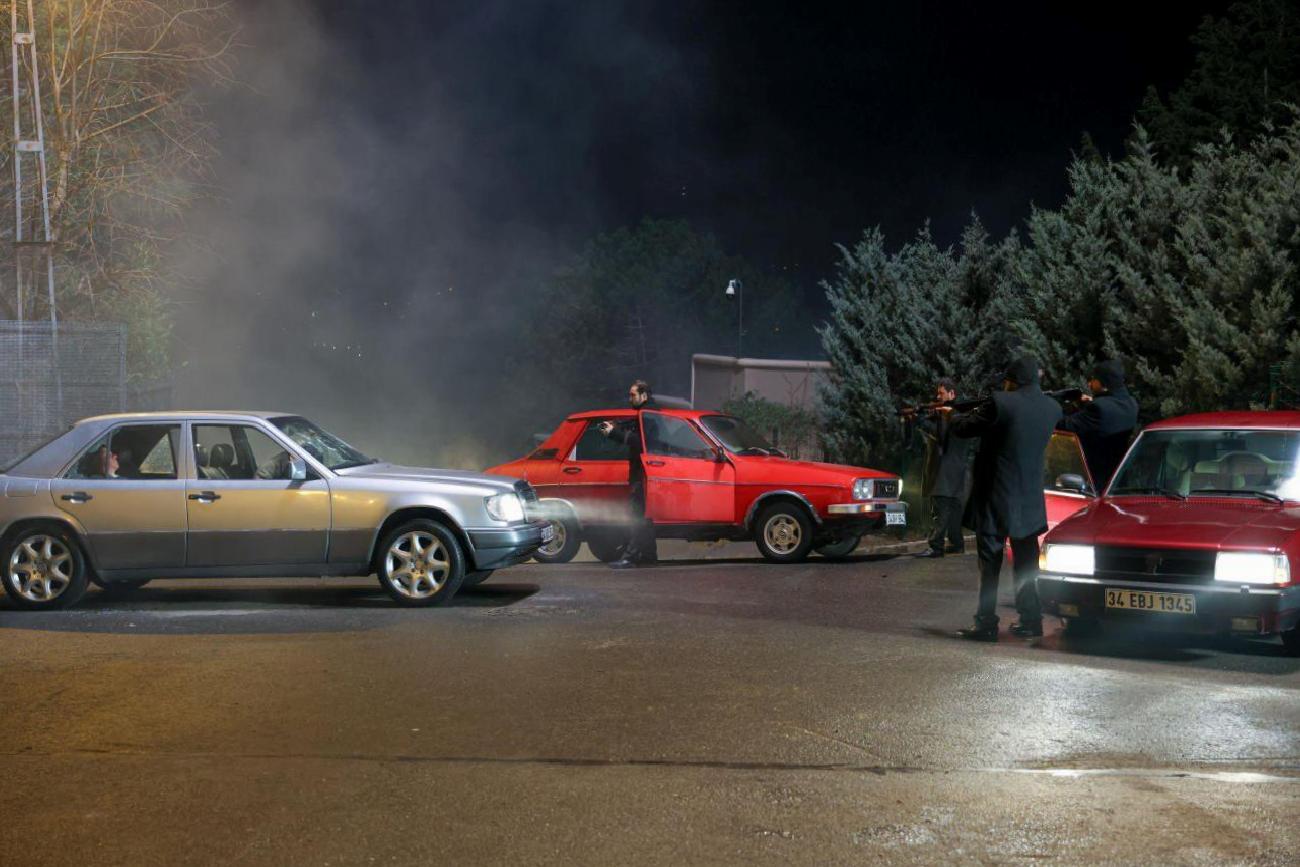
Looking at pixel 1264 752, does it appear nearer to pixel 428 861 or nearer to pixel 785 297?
pixel 428 861

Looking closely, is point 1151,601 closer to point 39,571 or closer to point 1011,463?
point 1011,463

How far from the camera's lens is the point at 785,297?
9681 cm

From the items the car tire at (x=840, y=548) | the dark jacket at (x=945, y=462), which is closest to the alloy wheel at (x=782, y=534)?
the car tire at (x=840, y=548)

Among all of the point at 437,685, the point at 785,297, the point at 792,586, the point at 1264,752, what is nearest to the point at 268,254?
the point at 792,586

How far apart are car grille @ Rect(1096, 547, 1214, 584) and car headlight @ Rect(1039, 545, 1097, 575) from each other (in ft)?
0.20

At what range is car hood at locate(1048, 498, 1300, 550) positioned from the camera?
27.4 ft

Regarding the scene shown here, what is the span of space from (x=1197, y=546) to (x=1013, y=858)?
13.9 feet

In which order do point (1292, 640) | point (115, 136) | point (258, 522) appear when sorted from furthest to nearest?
1. point (115, 136)
2. point (258, 522)
3. point (1292, 640)

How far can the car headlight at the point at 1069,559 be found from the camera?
8852mm

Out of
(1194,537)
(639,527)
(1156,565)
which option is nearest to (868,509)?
(639,527)

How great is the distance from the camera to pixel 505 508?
11.4 m

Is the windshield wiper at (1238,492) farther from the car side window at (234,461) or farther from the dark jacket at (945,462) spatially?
the car side window at (234,461)

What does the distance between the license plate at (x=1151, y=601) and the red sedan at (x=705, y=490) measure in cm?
551

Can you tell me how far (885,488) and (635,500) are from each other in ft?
8.92
